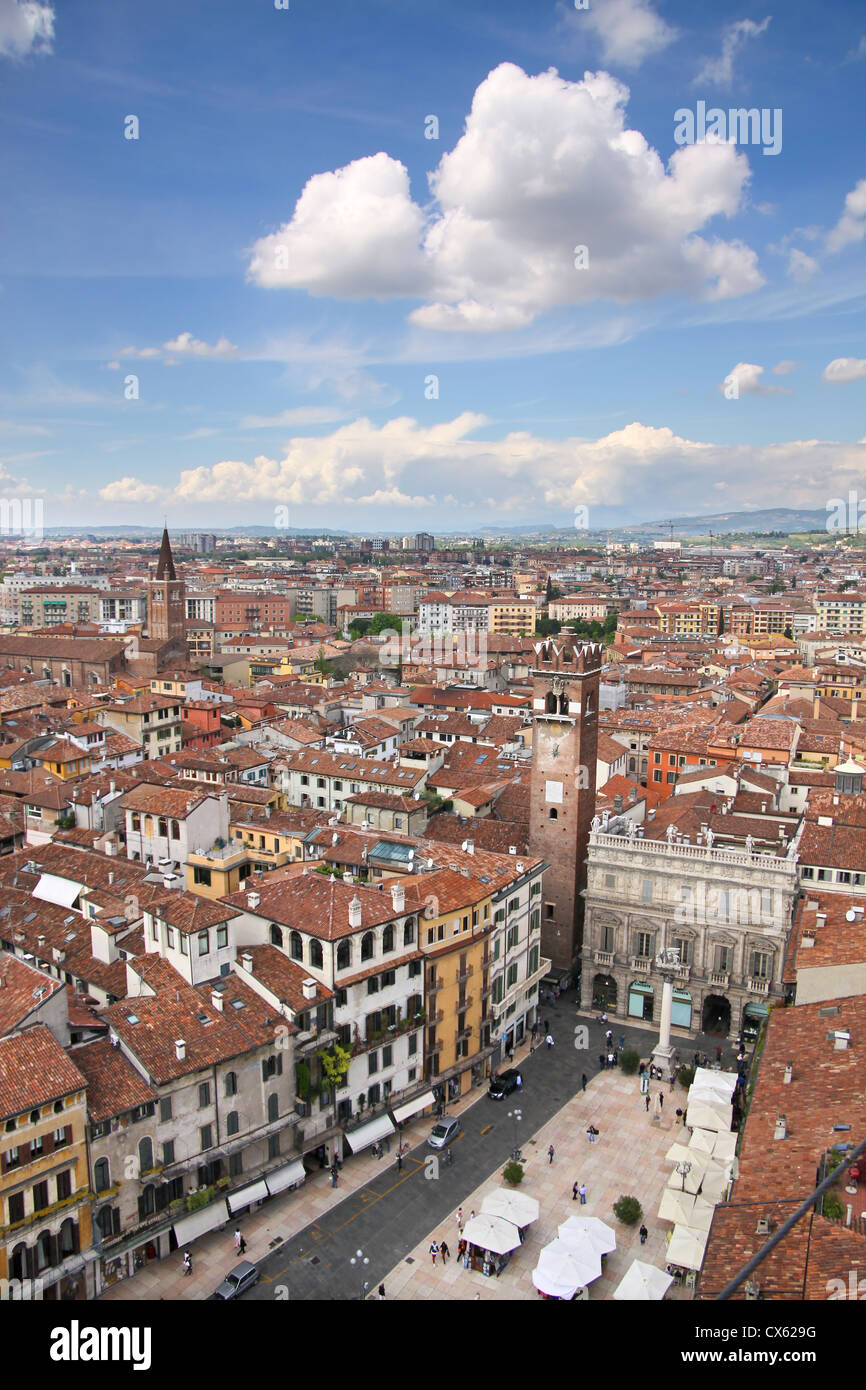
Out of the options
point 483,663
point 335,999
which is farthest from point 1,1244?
point 483,663

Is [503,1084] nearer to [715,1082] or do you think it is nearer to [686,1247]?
[715,1082]

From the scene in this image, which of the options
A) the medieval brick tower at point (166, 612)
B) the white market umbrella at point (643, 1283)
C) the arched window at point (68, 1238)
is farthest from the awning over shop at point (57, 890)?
the medieval brick tower at point (166, 612)

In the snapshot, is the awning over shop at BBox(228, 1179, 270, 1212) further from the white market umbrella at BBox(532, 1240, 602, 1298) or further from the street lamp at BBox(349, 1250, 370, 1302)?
the white market umbrella at BBox(532, 1240, 602, 1298)

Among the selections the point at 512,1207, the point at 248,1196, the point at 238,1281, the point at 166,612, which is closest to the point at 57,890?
the point at 248,1196

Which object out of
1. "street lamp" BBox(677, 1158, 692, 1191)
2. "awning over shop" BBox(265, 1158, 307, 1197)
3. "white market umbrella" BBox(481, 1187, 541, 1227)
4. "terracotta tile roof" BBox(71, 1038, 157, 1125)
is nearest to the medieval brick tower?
"awning over shop" BBox(265, 1158, 307, 1197)

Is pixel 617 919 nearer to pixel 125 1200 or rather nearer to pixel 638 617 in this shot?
pixel 125 1200

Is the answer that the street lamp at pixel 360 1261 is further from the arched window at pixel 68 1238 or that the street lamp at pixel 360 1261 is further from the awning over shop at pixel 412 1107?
the arched window at pixel 68 1238
